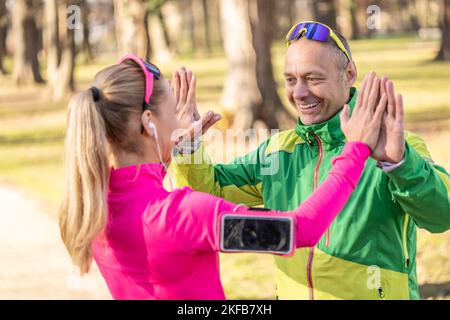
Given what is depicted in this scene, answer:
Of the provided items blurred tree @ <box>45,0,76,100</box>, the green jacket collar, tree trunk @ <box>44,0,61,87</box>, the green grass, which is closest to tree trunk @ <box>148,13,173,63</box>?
the green grass

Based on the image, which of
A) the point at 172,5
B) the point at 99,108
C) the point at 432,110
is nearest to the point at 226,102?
the point at 432,110

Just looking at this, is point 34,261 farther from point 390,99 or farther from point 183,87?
point 390,99

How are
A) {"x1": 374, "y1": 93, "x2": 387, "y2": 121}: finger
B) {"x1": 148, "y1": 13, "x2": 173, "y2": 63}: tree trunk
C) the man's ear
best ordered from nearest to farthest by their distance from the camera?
{"x1": 374, "y1": 93, "x2": 387, "y2": 121}: finger
the man's ear
{"x1": 148, "y1": 13, "x2": 173, "y2": 63}: tree trunk

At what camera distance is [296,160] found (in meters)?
3.61

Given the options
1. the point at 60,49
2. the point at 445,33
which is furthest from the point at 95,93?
the point at 445,33

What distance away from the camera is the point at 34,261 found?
30.0 feet

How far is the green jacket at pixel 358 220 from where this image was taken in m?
3.23

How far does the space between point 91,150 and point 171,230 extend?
368 millimetres

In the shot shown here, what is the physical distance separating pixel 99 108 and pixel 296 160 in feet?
3.41

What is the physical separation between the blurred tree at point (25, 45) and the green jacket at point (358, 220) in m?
33.8

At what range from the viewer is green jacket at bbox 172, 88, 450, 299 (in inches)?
127

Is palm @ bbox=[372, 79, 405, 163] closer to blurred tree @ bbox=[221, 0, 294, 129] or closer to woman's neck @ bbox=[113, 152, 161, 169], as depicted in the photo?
woman's neck @ bbox=[113, 152, 161, 169]

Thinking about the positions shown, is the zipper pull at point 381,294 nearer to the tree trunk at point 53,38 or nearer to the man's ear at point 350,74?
the man's ear at point 350,74
